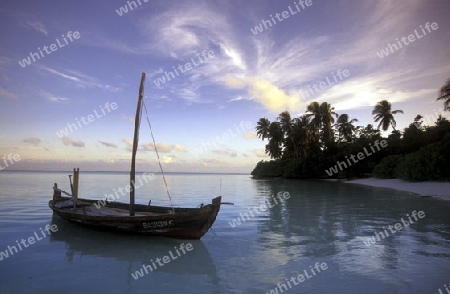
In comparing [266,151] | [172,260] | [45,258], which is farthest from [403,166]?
[266,151]

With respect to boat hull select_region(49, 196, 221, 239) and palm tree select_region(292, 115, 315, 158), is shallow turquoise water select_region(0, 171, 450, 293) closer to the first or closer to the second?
boat hull select_region(49, 196, 221, 239)

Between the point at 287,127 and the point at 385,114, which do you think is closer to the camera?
the point at 385,114

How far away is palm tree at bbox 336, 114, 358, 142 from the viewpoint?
191 ft

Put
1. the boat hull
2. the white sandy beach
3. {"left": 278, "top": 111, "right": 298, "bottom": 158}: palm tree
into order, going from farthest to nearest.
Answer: {"left": 278, "top": 111, "right": 298, "bottom": 158}: palm tree
the white sandy beach
the boat hull

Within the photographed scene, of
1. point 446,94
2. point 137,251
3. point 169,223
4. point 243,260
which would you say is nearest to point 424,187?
point 446,94

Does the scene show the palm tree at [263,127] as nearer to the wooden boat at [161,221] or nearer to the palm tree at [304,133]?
the palm tree at [304,133]

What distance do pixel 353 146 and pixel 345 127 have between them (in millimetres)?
11961

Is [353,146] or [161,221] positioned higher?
[353,146]

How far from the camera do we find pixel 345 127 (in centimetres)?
5838

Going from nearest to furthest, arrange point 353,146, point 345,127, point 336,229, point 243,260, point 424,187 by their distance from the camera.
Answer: point 243,260, point 336,229, point 424,187, point 353,146, point 345,127

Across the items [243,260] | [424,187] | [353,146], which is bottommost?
[243,260]

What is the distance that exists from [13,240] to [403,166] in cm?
3574

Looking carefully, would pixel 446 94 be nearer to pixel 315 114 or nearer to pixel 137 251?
pixel 315 114

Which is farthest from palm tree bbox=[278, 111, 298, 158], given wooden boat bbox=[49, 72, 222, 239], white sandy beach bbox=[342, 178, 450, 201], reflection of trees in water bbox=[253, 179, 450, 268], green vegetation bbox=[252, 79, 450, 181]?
wooden boat bbox=[49, 72, 222, 239]
